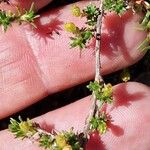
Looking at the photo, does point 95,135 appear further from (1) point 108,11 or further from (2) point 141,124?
(1) point 108,11

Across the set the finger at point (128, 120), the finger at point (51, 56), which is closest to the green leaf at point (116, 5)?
the finger at point (51, 56)

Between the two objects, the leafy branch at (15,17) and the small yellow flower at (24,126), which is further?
the leafy branch at (15,17)

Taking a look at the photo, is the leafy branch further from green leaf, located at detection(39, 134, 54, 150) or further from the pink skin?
green leaf, located at detection(39, 134, 54, 150)

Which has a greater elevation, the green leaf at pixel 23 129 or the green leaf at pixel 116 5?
the green leaf at pixel 116 5

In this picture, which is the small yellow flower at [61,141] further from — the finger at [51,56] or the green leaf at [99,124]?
the finger at [51,56]

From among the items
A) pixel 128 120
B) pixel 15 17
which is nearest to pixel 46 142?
pixel 128 120

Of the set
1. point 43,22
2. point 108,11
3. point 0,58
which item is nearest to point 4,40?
point 0,58

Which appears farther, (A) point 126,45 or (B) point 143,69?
(B) point 143,69

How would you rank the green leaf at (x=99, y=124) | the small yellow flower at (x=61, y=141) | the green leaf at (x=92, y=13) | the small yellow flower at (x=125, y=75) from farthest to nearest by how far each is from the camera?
the small yellow flower at (x=125, y=75) → the green leaf at (x=92, y=13) → the green leaf at (x=99, y=124) → the small yellow flower at (x=61, y=141)
